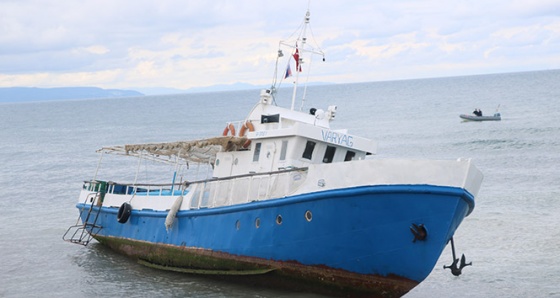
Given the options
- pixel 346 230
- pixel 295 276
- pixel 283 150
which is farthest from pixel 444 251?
pixel 346 230

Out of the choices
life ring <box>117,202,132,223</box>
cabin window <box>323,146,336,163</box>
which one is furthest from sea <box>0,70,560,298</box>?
cabin window <box>323,146,336,163</box>

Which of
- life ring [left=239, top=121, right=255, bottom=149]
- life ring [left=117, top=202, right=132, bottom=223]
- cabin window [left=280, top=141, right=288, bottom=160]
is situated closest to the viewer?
cabin window [left=280, top=141, right=288, bottom=160]

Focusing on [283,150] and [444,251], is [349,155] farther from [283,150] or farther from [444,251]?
[444,251]

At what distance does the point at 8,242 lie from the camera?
2748 cm

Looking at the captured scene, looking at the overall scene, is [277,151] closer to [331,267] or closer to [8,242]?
[331,267]

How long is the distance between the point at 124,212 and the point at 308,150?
6568 mm

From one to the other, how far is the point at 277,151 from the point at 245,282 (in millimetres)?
3231

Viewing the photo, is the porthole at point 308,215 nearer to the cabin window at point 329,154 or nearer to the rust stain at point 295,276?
the rust stain at point 295,276

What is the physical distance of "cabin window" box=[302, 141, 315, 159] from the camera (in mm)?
19617

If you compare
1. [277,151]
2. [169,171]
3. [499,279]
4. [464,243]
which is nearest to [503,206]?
[464,243]

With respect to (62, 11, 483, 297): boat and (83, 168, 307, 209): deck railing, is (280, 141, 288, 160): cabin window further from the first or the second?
(83, 168, 307, 209): deck railing

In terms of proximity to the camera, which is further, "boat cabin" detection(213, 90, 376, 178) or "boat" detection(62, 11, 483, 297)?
"boat cabin" detection(213, 90, 376, 178)

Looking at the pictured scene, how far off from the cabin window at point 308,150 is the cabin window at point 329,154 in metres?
0.45

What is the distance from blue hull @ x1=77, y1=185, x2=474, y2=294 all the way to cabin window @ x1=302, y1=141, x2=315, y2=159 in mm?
2113
